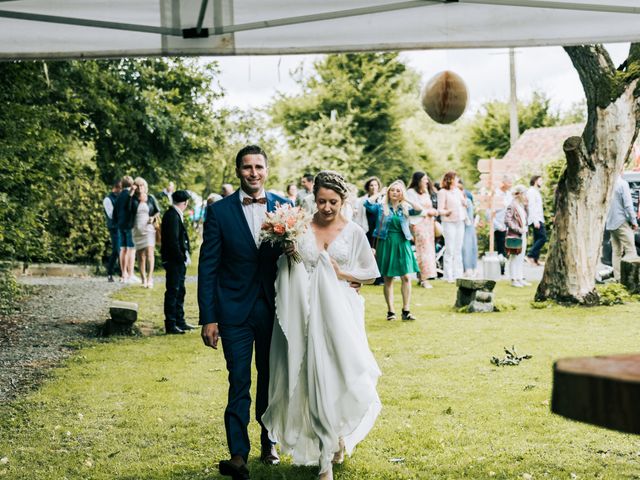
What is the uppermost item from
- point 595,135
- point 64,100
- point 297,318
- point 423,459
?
point 64,100

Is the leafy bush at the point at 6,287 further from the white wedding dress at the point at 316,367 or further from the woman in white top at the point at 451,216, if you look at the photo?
the woman in white top at the point at 451,216

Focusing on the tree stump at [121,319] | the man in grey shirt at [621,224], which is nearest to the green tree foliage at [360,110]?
the man in grey shirt at [621,224]

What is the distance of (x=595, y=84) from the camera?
1327cm

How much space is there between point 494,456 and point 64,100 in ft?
49.7

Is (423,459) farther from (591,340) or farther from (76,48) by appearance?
(591,340)

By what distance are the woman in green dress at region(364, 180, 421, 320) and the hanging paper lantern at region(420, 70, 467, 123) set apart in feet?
5.56

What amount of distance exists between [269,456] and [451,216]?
1209 cm

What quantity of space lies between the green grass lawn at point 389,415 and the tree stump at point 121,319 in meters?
0.48

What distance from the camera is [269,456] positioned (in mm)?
6070

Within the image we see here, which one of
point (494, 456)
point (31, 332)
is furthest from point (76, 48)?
point (31, 332)

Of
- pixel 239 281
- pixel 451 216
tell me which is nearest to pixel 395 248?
pixel 451 216

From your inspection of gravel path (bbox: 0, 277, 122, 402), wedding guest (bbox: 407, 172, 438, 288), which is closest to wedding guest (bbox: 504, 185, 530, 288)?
wedding guest (bbox: 407, 172, 438, 288)

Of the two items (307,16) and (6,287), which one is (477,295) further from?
(307,16)

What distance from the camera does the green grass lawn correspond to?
595 cm
